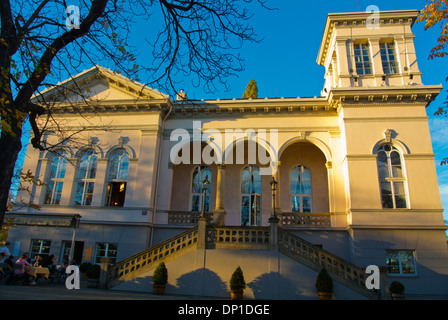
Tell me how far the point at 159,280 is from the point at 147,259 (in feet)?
4.39

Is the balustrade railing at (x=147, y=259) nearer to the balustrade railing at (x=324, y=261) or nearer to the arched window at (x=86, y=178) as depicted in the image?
the balustrade railing at (x=324, y=261)

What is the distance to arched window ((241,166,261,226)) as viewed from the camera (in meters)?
20.7

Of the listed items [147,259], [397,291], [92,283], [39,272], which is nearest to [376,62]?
[397,291]

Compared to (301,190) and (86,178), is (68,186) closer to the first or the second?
(86,178)

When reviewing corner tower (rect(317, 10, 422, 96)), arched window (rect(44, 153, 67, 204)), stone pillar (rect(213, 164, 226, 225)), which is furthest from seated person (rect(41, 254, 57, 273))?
corner tower (rect(317, 10, 422, 96))

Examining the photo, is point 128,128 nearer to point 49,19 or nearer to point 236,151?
point 236,151

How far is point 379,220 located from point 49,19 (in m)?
15.9

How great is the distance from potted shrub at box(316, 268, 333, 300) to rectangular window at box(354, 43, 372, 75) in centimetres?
1168

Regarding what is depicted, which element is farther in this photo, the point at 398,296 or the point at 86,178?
the point at 86,178

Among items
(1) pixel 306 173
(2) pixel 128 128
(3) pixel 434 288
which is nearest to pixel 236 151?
(1) pixel 306 173

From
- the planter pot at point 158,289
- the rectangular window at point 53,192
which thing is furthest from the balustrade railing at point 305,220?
the rectangular window at point 53,192

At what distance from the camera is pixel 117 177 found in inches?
788

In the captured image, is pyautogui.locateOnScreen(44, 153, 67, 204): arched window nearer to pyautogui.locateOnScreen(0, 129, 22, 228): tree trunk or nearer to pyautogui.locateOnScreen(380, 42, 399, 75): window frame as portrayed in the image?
pyautogui.locateOnScreen(0, 129, 22, 228): tree trunk
